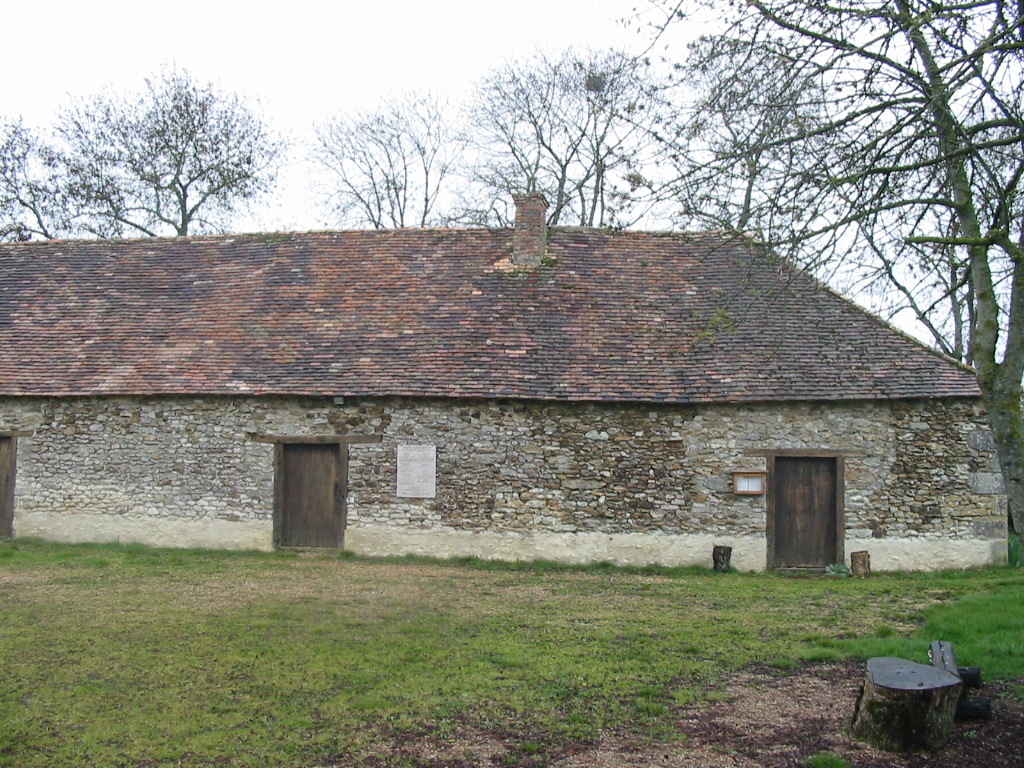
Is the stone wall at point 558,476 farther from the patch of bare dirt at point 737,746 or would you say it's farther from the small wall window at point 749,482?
the patch of bare dirt at point 737,746

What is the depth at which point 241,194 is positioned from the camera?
30.2 m

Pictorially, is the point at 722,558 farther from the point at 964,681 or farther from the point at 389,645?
the point at 964,681

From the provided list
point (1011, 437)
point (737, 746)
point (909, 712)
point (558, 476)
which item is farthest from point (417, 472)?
point (909, 712)

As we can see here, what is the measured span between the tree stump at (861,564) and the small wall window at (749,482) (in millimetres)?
1612

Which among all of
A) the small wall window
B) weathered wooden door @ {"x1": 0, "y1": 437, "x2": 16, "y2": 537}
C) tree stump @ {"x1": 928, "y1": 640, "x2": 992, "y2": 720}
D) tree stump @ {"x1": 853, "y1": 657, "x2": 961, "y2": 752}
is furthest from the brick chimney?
tree stump @ {"x1": 853, "y1": 657, "x2": 961, "y2": 752}

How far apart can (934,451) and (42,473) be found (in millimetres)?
14212

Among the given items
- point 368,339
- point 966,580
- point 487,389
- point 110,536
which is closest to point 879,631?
point 966,580

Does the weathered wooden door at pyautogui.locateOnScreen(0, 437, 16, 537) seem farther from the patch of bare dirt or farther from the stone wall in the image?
the patch of bare dirt

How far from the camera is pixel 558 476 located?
1459 cm

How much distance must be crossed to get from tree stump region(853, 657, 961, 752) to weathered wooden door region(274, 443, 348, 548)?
411 inches

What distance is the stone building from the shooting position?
14.3 metres

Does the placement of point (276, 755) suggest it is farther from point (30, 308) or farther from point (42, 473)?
point (30, 308)

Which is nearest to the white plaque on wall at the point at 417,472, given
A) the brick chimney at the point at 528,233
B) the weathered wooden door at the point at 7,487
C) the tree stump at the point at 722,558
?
the tree stump at the point at 722,558

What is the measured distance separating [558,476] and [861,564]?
15.1 feet
